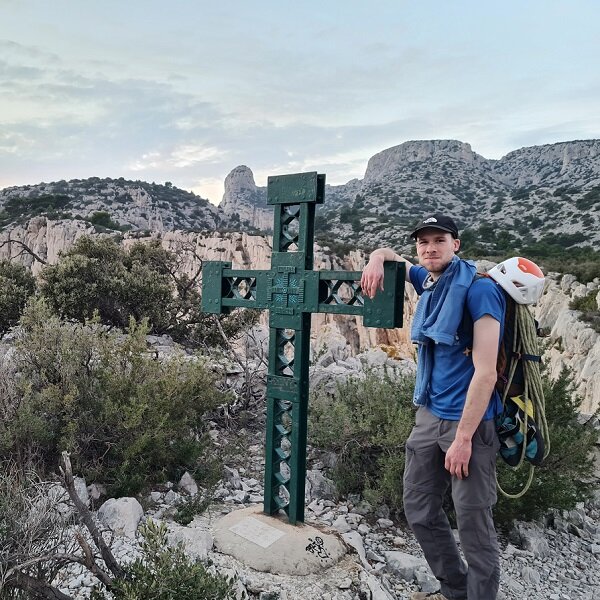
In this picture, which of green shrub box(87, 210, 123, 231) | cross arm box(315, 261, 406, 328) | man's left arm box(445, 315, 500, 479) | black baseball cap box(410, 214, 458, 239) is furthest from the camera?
green shrub box(87, 210, 123, 231)

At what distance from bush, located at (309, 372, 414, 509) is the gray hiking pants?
4.01 feet

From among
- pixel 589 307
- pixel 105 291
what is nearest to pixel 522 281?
pixel 105 291

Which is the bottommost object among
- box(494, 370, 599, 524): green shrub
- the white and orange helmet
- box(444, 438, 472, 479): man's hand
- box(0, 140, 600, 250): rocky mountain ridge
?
box(494, 370, 599, 524): green shrub

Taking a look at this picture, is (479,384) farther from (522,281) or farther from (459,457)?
(522,281)

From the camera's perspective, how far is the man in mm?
2297

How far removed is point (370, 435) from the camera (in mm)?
4348

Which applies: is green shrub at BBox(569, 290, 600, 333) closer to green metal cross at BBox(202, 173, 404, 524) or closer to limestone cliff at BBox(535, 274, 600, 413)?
limestone cliff at BBox(535, 274, 600, 413)

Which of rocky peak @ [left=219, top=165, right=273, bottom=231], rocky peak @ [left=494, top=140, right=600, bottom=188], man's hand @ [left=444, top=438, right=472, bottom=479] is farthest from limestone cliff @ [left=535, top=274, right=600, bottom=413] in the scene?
rocky peak @ [left=219, top=165, right=273, bottom=231]

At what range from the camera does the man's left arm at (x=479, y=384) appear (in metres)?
2.25

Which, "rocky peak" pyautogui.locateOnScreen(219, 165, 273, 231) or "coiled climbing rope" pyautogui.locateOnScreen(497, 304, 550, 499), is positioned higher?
"rocky peak" pyautogui.locateOnScreen(219, 165, 273, 231)

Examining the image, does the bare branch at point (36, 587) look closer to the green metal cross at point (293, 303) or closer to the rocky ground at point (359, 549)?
the rocky ground at point (359, 549)

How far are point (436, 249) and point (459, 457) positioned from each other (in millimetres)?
981

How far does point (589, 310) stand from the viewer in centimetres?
1420

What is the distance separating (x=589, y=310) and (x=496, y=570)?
45.2ft
